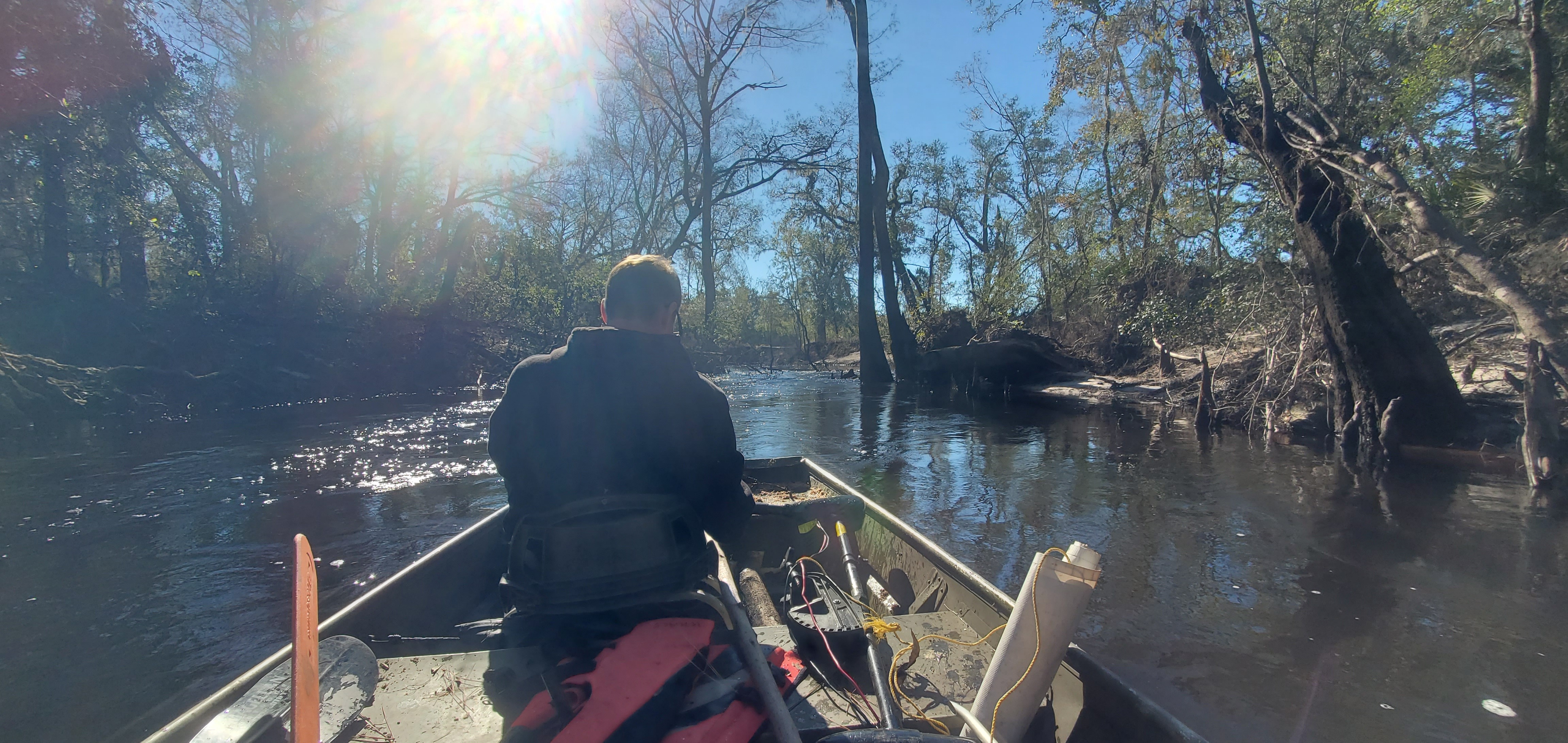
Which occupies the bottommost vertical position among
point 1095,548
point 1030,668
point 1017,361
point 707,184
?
point 1095,548

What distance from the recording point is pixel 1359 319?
26.3 feet

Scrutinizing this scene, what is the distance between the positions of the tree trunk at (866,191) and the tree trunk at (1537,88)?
15.7 metres

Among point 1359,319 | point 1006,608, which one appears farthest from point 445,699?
point 1359,319

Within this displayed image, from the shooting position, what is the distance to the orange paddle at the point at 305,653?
53.1 inches

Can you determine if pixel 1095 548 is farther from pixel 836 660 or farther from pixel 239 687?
pixel 239 687

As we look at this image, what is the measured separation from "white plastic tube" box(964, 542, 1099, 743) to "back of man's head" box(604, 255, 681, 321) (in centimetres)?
138

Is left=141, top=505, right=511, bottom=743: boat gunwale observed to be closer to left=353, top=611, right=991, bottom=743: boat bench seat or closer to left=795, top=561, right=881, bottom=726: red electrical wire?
left=353, top=611, right=991, bottom=743: boat bench seat

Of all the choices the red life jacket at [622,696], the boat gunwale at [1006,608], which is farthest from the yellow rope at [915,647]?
the red life jacket at [622,696]

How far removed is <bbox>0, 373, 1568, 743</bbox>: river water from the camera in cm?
347

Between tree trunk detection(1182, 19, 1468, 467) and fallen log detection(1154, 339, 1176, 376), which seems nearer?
tree trunk detection(1182, 19, 1468, 467)

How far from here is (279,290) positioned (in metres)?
18.9

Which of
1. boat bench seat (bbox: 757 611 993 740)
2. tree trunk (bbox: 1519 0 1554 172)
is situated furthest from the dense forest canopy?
boat bench seat (bbox: 757 611 993 740)

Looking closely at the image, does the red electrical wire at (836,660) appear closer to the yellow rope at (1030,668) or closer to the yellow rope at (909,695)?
the yellow rope at (909,695)

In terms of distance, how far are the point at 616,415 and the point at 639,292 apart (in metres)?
0.40
